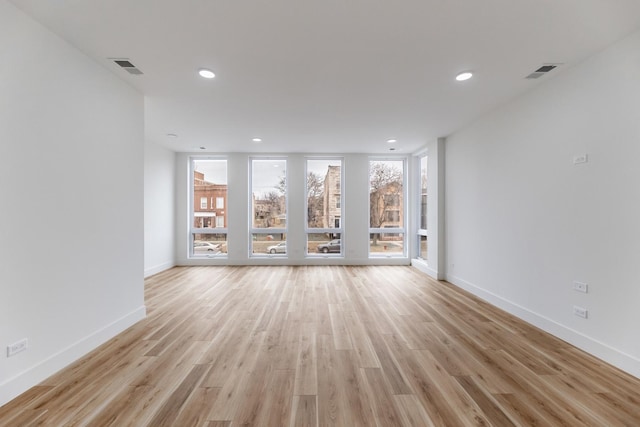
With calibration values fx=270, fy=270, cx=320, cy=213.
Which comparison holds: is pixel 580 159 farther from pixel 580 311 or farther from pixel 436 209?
pixel 436 209

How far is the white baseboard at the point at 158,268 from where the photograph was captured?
573 cm

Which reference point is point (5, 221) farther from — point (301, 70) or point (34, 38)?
point (301, 70)

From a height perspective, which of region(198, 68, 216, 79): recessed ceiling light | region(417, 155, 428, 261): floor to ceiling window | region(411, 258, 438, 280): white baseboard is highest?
region(198, 68, 216, 79): recessed ceiling light

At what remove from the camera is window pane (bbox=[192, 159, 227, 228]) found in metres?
7.04

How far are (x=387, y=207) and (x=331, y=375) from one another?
548cm

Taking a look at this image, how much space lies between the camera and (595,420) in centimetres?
174

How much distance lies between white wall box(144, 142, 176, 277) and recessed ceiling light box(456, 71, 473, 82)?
5.85 metres

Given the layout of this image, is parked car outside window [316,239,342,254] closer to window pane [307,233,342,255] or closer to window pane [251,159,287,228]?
window pane [307,233,342,255]

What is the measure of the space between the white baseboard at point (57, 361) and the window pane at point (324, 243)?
4.49 metres

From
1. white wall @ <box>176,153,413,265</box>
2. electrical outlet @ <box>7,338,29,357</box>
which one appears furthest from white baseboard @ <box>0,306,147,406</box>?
white wall @ <box>176,153,413,265</box>

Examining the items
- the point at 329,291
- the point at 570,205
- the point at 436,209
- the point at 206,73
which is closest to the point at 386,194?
the point at 436,209

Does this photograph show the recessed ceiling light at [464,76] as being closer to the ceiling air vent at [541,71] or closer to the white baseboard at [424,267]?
the ceiling air vent at [541,71]

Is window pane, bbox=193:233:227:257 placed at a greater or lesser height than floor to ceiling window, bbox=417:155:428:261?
lesser

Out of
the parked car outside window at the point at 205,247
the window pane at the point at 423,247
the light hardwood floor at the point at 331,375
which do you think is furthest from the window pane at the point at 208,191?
the window pane at the point at 423,247
